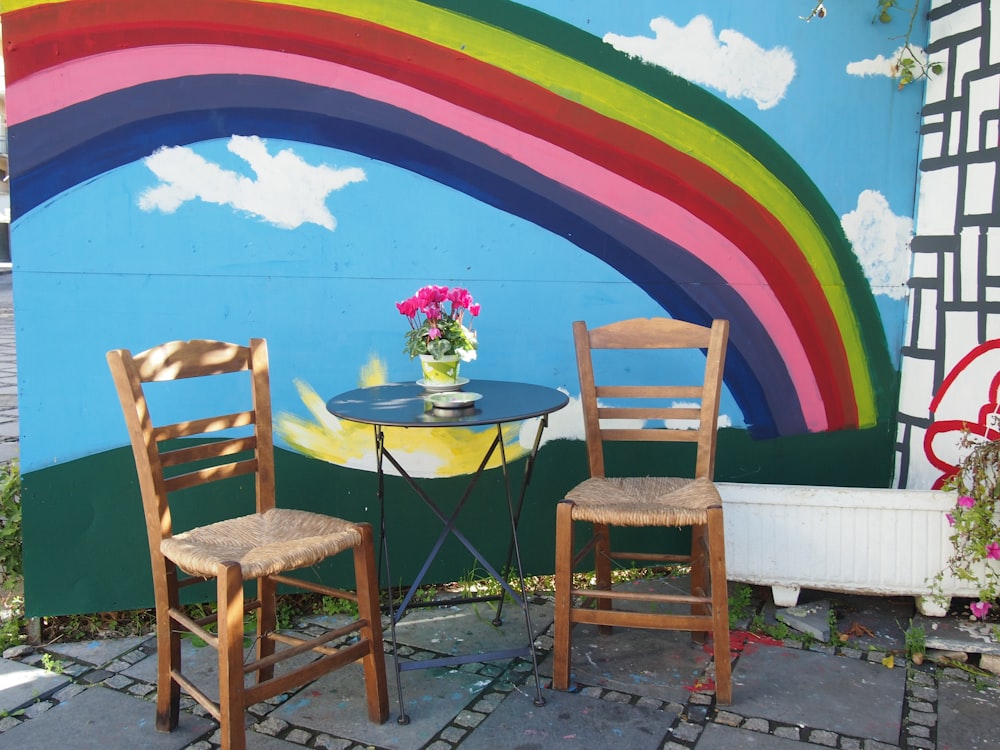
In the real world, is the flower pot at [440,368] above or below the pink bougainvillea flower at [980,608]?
above

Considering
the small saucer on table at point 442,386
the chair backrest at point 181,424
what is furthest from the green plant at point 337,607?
the small saucer on table at point 442,386

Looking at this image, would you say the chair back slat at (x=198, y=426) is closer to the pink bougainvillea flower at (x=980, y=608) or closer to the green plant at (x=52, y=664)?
the green plant at (x=52, y=664)

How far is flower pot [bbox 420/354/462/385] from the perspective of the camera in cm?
277

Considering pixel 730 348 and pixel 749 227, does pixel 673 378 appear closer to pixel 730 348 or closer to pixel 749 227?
pixel 730 348

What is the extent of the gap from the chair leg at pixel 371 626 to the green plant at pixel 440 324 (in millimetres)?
624

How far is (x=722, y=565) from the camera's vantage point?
2520 mm

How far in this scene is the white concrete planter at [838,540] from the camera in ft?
10.1

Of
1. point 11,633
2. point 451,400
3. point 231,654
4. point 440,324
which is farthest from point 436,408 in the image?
point 11,633

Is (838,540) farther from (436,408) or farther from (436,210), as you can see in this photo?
(436,210)

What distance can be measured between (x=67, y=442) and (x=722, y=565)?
2241 millimetres

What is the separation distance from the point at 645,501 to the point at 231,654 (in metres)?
1.31

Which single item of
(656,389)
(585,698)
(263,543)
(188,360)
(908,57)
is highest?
(908,57)

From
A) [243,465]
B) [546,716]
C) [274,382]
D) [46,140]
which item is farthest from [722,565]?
[46,140]

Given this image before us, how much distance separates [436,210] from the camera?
3.25 meters
